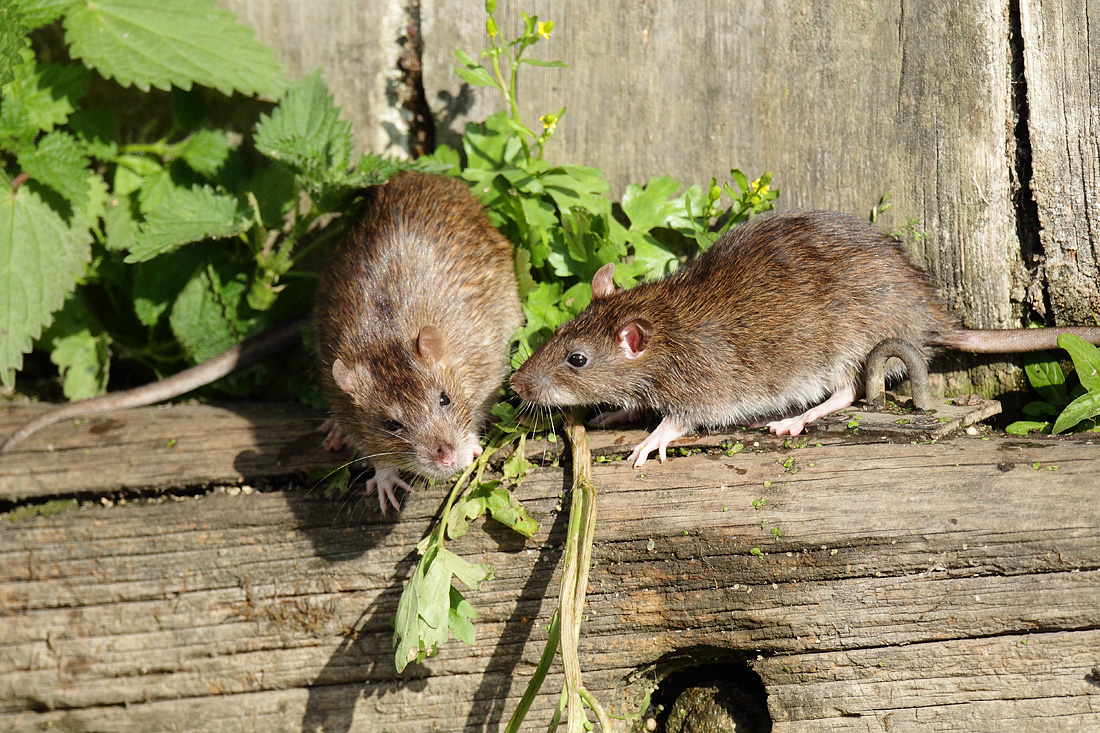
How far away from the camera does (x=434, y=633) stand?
3.11 metres

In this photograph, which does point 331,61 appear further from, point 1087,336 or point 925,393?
point 1087,336

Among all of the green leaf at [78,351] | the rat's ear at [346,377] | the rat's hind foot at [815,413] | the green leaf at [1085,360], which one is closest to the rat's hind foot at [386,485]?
the rat's ear at [346,377]

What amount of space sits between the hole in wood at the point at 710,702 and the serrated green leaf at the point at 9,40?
13.4 ft

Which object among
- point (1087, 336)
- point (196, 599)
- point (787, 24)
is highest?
point (787, 24)

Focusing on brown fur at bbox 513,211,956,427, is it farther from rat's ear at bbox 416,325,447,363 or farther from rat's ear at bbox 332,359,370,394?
rat's ear at bbox 332,359,370,394

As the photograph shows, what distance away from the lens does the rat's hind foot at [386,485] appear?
371 centimetres

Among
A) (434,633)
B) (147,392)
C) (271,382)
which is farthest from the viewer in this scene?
(271,382)

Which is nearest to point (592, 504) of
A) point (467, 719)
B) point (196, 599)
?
point (467, 719)

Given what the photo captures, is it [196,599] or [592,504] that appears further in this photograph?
[196,599]

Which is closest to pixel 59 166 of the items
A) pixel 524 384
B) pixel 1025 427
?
pixel 524 384

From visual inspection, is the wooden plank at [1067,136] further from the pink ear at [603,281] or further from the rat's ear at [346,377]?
the rat's ear at [346,377]

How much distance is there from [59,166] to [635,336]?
10.2 feet

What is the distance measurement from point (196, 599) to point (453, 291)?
1871 millimetres

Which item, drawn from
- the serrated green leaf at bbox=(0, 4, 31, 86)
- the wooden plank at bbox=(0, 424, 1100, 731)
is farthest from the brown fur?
the serrated green leaf at bbox=(0, 4, 31, 86)
